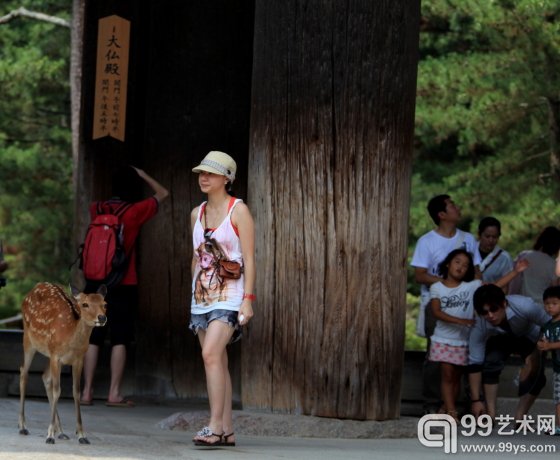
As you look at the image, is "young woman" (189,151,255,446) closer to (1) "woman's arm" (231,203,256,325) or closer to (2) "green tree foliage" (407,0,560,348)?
(1) "woman's arm" (231,203,256,325)

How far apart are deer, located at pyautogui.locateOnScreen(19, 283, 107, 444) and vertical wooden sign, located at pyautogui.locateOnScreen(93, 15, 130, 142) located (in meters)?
3.10

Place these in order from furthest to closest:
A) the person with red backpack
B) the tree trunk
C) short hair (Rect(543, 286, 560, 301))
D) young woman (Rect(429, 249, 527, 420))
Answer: young woman (Rect(429, 249, 527, 420))
the person with red backpack
short hair (Rect(543, 286, 560, 301))
the tree trunk

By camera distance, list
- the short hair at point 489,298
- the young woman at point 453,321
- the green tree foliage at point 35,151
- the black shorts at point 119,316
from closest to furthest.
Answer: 1. the short hair at point 489,298
2. the young woman at point 453,321
3. the black shorts at point 119,316
4. the green tree foliage at point 35,151

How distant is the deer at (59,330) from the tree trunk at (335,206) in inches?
55.1

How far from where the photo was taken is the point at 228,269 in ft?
27.5

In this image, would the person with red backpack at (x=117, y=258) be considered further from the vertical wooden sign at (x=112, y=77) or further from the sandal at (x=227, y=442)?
the sandal at (x=227, y=442)

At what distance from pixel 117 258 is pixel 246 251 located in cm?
267

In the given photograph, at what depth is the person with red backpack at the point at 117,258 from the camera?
35.5 ft

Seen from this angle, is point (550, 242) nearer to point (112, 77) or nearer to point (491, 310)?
point (491, 310)

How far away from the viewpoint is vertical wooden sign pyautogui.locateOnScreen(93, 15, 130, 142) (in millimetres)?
11914

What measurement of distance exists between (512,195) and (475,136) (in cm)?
108

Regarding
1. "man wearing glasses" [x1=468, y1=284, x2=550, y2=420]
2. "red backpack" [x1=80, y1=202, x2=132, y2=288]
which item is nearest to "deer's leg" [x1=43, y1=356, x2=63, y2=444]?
"red backpack" [x1=80, y1=202, x2=132, y2=288]

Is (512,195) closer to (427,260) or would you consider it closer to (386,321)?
(427,260)

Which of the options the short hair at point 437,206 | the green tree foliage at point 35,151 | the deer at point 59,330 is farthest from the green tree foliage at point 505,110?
the deer at point 59,330
